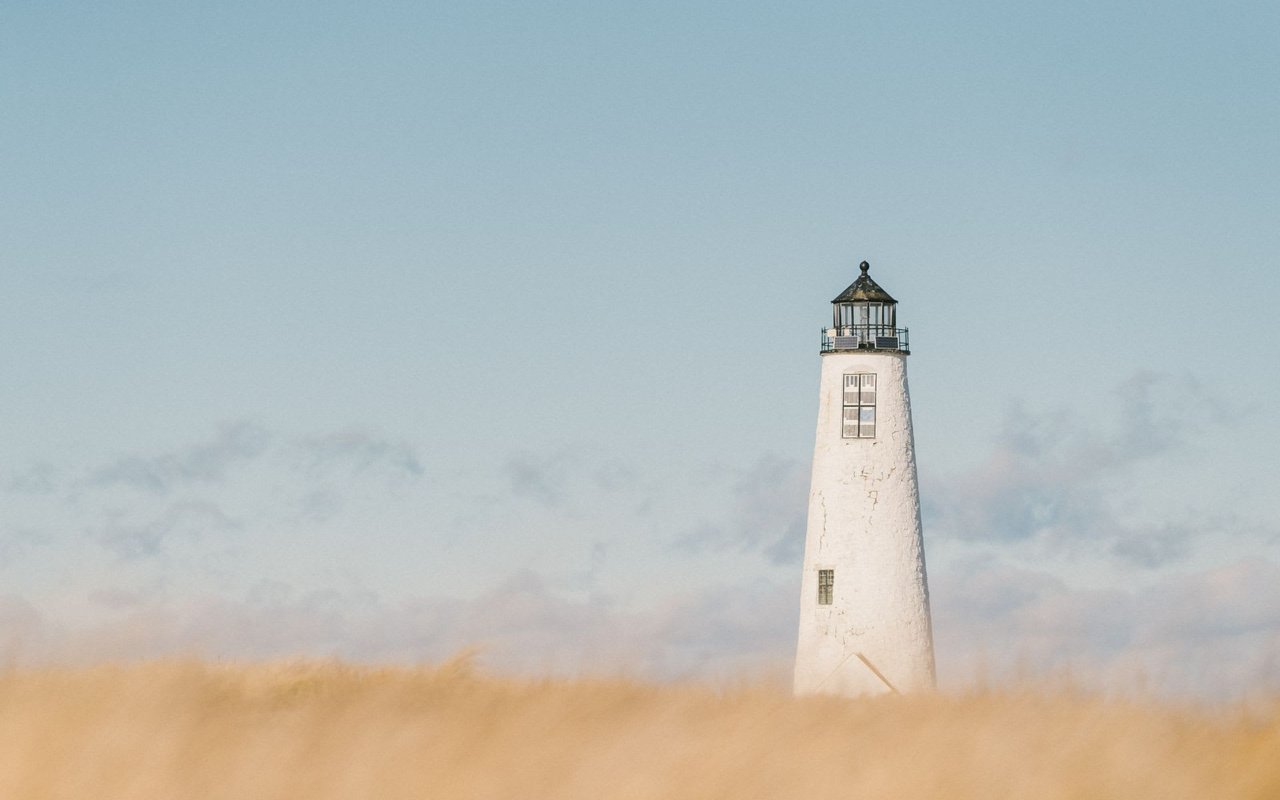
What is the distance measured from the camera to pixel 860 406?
2992 centimetres

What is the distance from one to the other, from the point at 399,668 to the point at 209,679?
2.78 meters

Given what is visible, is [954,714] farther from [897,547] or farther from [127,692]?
[897,547]

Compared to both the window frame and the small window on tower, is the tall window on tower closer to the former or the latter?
the window frame

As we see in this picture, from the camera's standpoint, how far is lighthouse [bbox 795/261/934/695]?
29.3 metres

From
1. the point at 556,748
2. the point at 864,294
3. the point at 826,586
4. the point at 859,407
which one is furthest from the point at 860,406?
the point at 556,748

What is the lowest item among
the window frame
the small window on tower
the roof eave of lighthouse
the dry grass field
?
the dry grass field

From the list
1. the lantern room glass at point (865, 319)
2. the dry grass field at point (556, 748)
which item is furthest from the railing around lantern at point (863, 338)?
the dry grass field at point (556, 748)

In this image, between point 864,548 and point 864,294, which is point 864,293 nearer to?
point 864,294

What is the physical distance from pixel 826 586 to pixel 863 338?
478 cm

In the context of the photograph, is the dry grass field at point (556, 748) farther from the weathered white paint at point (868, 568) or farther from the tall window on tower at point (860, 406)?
the tall window on tower at point (860, 406)

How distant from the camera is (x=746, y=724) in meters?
10.7

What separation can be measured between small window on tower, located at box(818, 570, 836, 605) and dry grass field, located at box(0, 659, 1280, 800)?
1796cm

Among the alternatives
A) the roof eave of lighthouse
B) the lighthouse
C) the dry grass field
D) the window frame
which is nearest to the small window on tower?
the lighthouse

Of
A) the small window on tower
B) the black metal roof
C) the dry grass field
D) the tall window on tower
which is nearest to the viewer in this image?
the dry grass field
